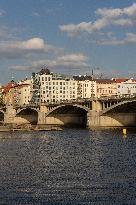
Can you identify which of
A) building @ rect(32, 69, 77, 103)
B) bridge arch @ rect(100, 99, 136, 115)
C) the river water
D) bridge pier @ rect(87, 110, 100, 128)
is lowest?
the river water

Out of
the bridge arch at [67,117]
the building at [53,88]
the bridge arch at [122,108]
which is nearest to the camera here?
the bridge arch at [122,108]

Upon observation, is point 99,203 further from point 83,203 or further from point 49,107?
point 49,107

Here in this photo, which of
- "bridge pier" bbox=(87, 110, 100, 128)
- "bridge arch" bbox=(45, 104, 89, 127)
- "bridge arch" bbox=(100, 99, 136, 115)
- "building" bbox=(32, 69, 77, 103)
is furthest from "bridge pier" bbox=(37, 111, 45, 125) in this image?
"building" bbox=(32, 69, 77, 103)

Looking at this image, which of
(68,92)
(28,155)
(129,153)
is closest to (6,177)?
(28,155)

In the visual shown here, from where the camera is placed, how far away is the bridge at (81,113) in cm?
10512

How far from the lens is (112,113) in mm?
106938

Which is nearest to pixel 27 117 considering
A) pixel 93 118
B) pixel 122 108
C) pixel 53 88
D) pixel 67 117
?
→ pixel 67 117

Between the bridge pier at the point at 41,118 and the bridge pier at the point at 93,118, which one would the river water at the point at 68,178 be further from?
the bridge pier at the point at 41,118

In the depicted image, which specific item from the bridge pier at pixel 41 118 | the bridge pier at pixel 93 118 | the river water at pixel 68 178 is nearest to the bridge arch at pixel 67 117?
the bridge pier at pixel 41 118

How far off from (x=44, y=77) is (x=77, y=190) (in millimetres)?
165719

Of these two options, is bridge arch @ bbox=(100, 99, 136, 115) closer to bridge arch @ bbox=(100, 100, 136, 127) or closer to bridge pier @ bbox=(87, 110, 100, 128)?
bridge arch @ bbox=(100, 100, 136, 127)

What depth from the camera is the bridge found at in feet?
345

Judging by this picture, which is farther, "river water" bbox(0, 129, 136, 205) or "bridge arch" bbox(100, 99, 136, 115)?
"bridge arch" bbox(100, 99, 136, 115)

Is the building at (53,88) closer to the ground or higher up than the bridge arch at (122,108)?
higher up
